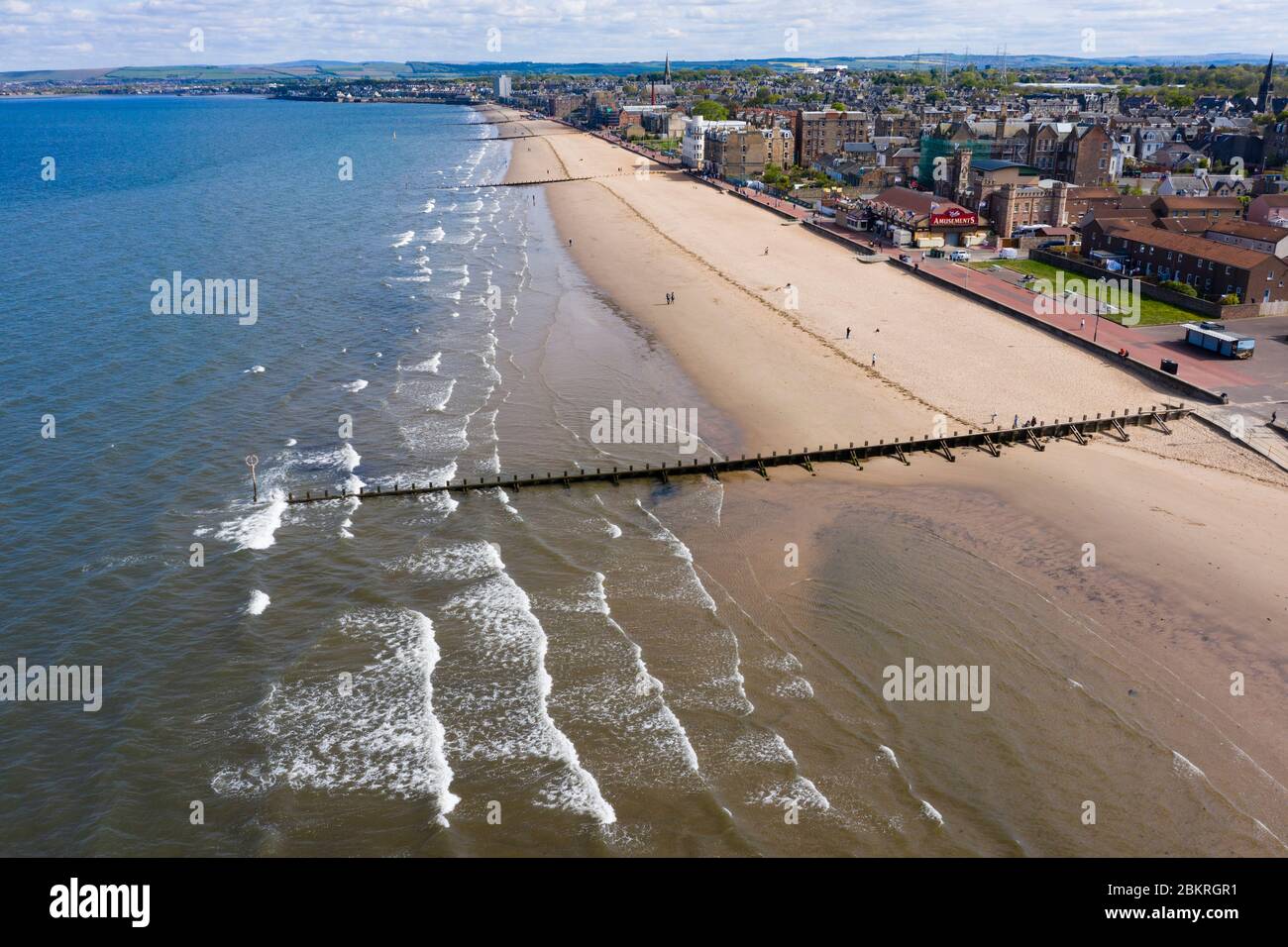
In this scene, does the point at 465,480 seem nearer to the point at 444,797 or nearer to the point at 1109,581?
the point at 444,797

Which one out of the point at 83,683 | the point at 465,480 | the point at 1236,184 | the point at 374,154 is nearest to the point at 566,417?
the point at 465,480

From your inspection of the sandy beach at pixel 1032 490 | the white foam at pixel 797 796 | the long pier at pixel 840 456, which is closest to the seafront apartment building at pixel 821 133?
the sandy beach at pixel 1032 490

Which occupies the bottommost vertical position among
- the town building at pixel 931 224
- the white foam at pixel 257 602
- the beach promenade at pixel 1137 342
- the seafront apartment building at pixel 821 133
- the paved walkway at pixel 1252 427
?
the white foam at pixel 257 602

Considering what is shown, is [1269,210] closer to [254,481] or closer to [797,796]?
[797,796]

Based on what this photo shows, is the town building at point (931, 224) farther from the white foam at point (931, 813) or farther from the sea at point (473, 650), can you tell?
the white foam at point (931, 813)

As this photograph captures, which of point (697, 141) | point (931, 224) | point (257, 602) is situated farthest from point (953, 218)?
point (697, 141)

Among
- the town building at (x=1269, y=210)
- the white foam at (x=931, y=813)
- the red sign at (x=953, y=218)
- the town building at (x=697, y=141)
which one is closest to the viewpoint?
the white foam at (x=931, y=813)
